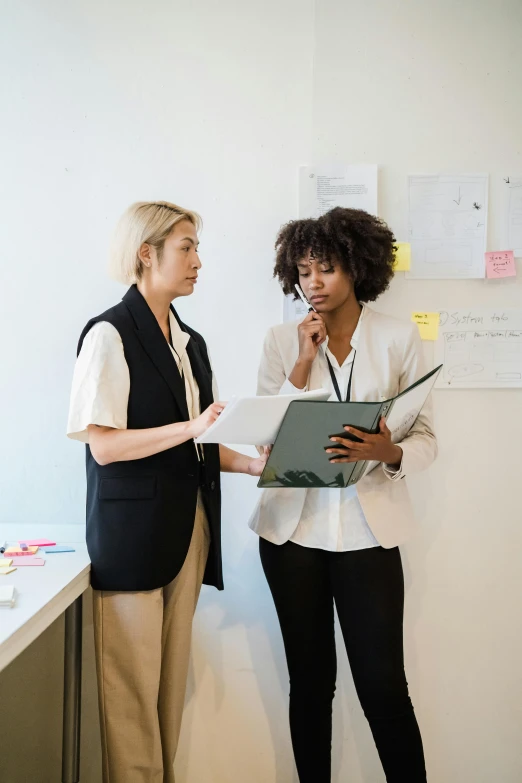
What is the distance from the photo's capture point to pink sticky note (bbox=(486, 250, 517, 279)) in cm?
187

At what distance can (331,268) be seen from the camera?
5.15 ft

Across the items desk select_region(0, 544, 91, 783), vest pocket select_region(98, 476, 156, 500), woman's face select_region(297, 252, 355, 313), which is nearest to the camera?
desk select_region(0, 544, 91, 783)

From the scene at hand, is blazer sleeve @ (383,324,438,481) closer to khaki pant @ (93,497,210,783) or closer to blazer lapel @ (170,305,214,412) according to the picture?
blazer lapel @ (170,305,214,412)

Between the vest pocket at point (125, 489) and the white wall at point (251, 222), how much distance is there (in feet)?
1.84

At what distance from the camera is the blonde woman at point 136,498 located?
129cm

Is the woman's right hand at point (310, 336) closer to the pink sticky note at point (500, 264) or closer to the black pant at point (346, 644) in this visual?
the black pant at point (346, 644)

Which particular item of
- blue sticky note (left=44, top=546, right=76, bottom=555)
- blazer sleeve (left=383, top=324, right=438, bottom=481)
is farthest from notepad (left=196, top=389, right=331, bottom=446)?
blue sticky note (left=44, top=546, right=76, bottom=555)

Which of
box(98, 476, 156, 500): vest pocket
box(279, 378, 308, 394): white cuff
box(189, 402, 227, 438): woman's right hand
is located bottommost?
box(98, 476, 156, 500): vest pocket

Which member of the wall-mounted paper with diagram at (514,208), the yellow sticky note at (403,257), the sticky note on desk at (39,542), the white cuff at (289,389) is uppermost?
the wall-mounted paper with diagram at (514,208)

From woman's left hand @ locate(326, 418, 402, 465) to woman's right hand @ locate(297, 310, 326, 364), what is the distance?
284 mm

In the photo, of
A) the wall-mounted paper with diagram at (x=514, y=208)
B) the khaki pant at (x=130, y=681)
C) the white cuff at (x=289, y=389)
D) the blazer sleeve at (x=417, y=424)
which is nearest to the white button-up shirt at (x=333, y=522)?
the white cuff at (x=289, y=389)

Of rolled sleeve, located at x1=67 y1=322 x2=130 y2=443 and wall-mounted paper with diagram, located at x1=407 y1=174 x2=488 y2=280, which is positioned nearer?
rolled sleeve, located at x1=67 y1=322 x2=130 y2=443

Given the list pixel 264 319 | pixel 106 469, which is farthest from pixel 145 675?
pixel 264 319

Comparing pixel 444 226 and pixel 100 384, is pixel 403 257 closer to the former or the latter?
pixel 444 226
